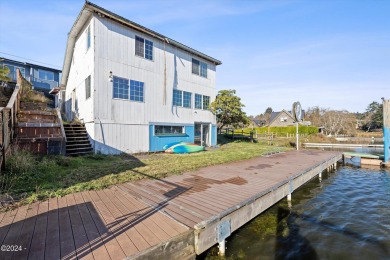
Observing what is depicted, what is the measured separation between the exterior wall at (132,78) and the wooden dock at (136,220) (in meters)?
6.90

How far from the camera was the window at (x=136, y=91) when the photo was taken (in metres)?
12.9

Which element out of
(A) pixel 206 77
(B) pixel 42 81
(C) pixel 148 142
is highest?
(B) pixel 42 81

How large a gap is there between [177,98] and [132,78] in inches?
152

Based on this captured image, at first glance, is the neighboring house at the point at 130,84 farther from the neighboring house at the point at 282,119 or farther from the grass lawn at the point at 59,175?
the neighboring house at the point at 282,119

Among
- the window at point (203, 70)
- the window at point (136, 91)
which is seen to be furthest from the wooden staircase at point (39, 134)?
the window at point (203, 70)

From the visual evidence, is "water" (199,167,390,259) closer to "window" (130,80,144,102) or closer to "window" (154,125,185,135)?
"window" (154,125,185,135)

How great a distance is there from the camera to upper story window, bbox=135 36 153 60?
13200mm

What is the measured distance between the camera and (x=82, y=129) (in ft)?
40.1

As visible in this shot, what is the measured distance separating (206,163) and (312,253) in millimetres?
5473

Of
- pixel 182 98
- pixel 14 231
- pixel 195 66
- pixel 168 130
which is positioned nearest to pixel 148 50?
pixel 182 98

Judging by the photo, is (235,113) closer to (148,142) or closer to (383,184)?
(148,142)

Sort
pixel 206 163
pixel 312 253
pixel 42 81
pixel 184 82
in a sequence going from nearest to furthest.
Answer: pixel 312 253
pixel 206 163
pixel 184 82
pixel 42 81

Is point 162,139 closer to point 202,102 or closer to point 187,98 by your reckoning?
point 187,98

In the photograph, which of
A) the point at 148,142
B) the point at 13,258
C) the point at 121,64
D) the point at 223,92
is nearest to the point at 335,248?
the point at 13,258
